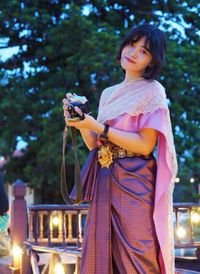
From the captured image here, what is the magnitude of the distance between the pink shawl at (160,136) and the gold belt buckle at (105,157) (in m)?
0.11

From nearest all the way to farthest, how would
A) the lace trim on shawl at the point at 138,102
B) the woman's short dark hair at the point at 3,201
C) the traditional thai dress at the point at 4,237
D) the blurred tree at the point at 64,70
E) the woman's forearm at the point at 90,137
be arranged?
the lace trim on shawl at the point at 138,102, the woman's forearm at the point at 90,137, the woman's short dark hair at the point at 3,201, the traditional thai dress at the point at 4,237, the blurred tree at the point at 64,70

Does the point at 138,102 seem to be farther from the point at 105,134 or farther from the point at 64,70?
the point at 64,70

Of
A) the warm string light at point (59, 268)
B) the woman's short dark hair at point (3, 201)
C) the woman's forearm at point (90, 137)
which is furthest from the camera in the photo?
the woman's short dark hair at point (3, 201)

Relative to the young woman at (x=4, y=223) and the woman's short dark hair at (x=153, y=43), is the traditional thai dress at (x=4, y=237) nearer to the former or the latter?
the young woman at (x=4, y=223)

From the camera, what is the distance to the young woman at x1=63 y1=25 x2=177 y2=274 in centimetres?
161

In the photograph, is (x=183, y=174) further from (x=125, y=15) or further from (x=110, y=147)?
(x=110, y=147)

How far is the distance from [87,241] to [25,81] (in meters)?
7.65

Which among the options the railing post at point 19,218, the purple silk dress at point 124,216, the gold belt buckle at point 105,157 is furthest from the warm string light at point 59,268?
the railing post at point 19,218

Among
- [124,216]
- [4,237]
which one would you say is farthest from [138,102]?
[4,237]

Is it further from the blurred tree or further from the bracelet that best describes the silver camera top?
the blurred tree

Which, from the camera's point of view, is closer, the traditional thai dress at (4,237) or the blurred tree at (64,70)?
the traditional thai dress at (4,237)

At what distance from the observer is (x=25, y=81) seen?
9055 mm

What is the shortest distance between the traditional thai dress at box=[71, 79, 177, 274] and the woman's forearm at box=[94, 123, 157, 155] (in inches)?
1.3

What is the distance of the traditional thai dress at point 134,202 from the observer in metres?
1.61
